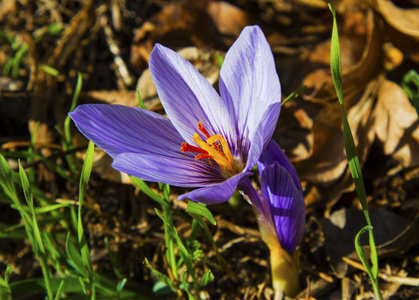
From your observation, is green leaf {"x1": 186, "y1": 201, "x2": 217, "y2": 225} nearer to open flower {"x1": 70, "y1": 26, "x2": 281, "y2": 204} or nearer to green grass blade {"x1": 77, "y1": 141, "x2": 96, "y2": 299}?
open flower {"x1": 70, "y1": 26, "x2": 281, "y2": 204}

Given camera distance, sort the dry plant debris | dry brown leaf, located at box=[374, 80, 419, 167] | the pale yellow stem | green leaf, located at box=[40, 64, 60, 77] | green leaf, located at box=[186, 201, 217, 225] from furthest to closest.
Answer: green leaf, located at box=[40, 64, 60, 77], dry brown leaf, located at box=[374, 80, 419, 167], the dry plant debris, the pale yellow stem, green leaf, located at box=[186, 201, 217, 225]

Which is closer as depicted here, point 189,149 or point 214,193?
point 214,193

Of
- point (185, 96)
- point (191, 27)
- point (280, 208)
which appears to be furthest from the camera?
point (191, 27)

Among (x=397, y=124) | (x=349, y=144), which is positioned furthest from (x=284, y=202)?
(x=397, y=124)

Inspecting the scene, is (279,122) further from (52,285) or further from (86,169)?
(52,285)

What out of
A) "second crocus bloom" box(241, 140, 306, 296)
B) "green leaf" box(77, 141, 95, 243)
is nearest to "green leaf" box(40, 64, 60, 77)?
"green leaf" box(77, 141, 95, 243)

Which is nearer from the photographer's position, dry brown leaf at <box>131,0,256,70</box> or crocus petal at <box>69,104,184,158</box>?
crocus petal at <box>69,104,184,158</box>

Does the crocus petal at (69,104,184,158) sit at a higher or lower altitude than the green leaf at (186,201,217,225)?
higher

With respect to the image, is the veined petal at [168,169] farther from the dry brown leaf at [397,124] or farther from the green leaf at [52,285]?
the dry brown leaf at [397,124]
